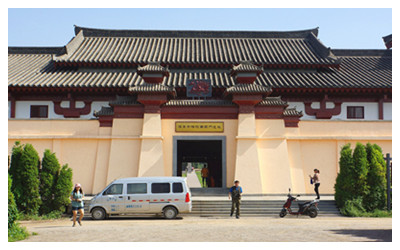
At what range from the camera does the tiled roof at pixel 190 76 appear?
26.5 meters

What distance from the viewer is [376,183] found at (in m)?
18.8

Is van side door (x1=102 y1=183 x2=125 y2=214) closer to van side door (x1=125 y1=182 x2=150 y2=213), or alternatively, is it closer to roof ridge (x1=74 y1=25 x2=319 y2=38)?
van side door (x1=125 y1=182 x2=150 y2=213)

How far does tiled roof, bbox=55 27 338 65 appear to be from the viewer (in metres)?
29.6

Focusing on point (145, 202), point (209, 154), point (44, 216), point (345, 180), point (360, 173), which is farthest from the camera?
point (209, 154)

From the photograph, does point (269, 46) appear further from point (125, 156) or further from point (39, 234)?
point (39, 234)

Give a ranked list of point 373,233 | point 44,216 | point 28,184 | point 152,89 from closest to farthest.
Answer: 1. point 373,233
2. point 44,216
3. point 28,184
4. point 152,89

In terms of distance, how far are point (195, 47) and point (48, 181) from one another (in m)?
17.3

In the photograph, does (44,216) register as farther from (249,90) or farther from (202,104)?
(249,90)

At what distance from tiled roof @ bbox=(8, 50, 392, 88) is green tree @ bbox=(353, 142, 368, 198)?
840 centimetres

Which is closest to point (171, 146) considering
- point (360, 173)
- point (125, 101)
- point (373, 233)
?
point (125, 101)

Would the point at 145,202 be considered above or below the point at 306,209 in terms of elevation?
above

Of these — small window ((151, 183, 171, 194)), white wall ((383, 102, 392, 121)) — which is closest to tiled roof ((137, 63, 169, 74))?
small window ((151, 183, 171, 194))

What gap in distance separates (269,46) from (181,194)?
61.7 feet

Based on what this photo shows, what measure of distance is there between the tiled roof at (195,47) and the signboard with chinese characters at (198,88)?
5814mm
